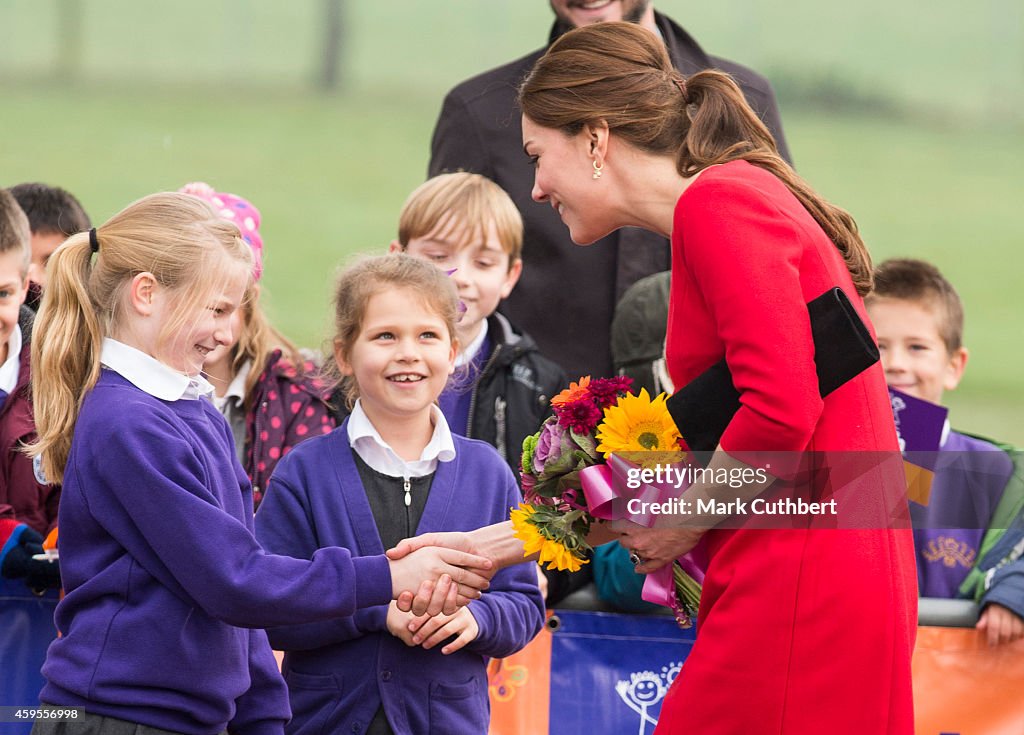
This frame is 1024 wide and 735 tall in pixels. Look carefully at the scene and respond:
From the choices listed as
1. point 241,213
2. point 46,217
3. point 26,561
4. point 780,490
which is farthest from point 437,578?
point 46,217

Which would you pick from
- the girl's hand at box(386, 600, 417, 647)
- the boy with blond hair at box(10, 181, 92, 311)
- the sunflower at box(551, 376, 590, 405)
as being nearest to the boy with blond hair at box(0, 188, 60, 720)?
the boy with blond hair at box(10, 181, 92, 311)

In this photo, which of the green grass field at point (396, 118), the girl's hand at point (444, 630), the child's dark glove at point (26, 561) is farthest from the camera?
the green grass field at point (396, 118)

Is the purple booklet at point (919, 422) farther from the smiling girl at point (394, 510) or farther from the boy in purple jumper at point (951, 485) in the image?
the smiling girl at point (394, 510)

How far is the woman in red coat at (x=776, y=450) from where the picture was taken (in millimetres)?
2885

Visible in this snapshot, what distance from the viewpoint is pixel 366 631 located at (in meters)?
3.80

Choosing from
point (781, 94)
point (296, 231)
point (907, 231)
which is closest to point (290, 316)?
point (296, 231)

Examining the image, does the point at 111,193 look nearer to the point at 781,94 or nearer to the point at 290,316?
the point at 290,316

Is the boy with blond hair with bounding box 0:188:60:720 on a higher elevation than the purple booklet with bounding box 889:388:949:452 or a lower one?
lower

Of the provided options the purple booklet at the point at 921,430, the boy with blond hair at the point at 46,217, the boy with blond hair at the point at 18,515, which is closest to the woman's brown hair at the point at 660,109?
the purple booklet at the point at 921,430

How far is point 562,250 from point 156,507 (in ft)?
8.85

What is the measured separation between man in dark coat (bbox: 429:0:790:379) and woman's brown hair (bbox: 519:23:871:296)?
2.04 m

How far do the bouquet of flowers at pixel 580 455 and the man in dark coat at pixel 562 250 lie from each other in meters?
2.07

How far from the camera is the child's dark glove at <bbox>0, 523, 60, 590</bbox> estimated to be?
14.2ft

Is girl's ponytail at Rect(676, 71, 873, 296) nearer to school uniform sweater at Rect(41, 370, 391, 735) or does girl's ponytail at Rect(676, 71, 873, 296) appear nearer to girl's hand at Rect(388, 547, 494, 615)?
girl's hand at Rect(388, 547, 494, 615)
